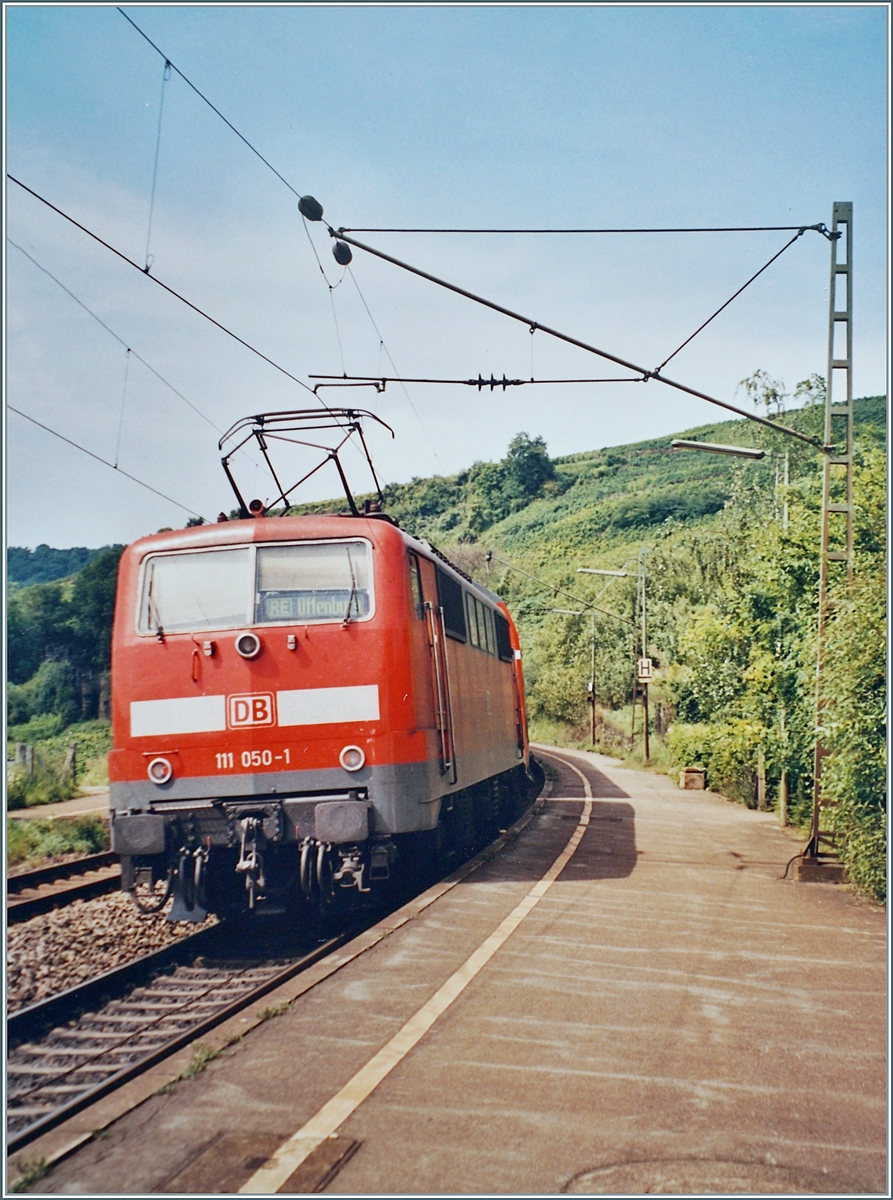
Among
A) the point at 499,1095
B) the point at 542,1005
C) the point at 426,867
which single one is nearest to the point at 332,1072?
the point at 499,1095

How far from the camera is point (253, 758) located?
8953mm

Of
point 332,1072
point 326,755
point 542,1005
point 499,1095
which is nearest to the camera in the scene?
point 499,1095

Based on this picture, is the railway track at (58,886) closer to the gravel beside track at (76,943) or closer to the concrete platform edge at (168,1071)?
the gravel beside track at (76,943)

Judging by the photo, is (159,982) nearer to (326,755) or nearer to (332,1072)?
(326,755)

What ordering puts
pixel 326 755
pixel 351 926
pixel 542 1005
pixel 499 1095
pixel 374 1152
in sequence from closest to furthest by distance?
pixel 374 1152 → pixel 499 1095 → pixel 542 1005 → pixel 326 755 → pixel 351 926

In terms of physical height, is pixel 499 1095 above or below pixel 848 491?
below

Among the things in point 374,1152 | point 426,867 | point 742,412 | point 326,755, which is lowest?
point 426,867

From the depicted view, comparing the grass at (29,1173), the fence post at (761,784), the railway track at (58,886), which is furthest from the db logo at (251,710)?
the fence post at (761,784)

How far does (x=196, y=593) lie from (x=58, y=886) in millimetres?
5278

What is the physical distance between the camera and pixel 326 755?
8.96 meters

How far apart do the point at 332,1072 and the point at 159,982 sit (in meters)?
3.32

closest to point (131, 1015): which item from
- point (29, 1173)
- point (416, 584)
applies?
point (29, 1173)

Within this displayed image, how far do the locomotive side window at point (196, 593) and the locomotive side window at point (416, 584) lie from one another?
1412mm

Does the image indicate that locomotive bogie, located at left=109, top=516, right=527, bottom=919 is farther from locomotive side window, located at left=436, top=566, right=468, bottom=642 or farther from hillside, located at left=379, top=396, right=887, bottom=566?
hillside, located at left=379, top=396, right=887, bottom=566
